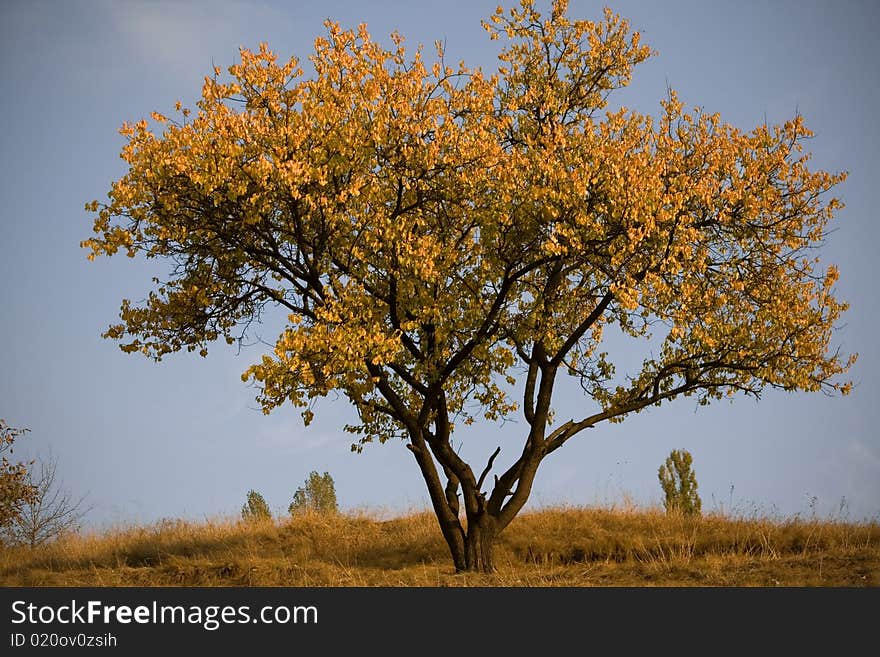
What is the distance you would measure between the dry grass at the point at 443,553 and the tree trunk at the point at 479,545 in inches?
27.1

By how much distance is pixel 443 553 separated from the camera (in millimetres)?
26078

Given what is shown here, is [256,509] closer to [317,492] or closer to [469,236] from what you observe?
[317,492]

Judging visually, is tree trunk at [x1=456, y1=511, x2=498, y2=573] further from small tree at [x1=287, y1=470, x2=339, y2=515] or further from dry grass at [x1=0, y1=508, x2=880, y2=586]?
small tree at [x1=287, y1=470, x2=339, y2=515]

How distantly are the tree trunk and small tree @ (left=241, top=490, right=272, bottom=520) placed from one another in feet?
35.3

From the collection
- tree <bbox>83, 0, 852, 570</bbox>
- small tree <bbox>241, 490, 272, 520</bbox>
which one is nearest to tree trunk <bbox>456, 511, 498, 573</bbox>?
tree <bbox>83, 0, 852, 570</bbox>

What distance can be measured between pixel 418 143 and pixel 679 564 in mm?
10677

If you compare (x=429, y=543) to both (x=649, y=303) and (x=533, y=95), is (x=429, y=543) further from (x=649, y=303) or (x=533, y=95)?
(x=533, y=95)

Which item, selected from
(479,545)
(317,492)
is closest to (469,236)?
(479,545)

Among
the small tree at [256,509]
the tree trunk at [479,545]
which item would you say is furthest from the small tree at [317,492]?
the tree trunk at [479,545]

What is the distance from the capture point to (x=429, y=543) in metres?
26.6

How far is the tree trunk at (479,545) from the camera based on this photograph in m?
21.4

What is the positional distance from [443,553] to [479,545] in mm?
4888

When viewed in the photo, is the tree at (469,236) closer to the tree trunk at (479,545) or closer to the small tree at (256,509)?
the tree trunk at (479,545)

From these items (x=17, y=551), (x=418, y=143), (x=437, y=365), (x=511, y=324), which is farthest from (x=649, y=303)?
(x=17, y=551)
